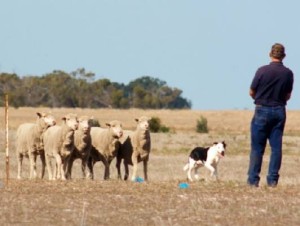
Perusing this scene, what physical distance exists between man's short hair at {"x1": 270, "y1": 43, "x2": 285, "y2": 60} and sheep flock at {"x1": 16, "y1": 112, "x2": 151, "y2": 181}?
22.7 feet

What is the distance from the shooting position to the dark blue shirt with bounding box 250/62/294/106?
1895cm

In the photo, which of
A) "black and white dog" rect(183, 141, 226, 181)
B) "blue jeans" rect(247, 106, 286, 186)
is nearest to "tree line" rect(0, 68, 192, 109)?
"black and white dog" rect(183, 141, 226, 181)

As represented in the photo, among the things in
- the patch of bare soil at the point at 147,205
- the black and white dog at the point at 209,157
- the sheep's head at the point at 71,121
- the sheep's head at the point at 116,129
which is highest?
the sheep's head at the point at 71,121

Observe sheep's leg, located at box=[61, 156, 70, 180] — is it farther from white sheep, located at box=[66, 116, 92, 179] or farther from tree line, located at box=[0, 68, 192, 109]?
tree line, located at box=[0, 68, 192, 109]

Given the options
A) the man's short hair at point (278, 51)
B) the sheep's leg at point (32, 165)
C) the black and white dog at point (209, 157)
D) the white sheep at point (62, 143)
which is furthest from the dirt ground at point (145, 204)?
the black and white dog at point (209, 157)

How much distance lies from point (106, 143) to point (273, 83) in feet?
29.1

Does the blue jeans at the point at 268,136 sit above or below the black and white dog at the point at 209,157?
above

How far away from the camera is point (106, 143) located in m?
27.1

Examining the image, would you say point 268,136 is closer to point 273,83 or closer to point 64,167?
point 273,83

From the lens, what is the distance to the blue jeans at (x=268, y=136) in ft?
62.4

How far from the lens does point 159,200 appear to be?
17.1m

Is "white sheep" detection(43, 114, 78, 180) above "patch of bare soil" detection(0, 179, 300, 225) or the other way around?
above

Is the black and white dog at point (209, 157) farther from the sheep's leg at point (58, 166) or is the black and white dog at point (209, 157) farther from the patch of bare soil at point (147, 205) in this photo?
the patch of bare soil at point (147, 205)

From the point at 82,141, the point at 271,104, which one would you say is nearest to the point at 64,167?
the point at 82,141
